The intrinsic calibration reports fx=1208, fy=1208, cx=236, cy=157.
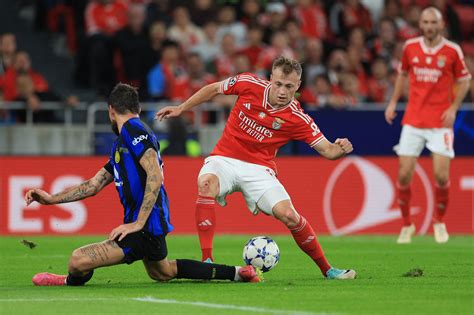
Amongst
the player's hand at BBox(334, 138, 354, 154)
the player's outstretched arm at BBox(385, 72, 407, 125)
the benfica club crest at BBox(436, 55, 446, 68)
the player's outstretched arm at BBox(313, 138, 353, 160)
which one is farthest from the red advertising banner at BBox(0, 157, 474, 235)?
the player's hand at BBox(334, 138, 354, 154)

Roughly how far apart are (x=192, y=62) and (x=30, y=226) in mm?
4264

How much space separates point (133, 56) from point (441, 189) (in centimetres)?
675

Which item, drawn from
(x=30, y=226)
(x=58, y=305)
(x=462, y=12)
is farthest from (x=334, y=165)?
(x=58, y=305)

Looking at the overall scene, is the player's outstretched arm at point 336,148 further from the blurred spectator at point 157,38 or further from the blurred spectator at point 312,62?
the blurred spectator at point 312,62

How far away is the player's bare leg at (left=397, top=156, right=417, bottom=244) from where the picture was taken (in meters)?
15.1

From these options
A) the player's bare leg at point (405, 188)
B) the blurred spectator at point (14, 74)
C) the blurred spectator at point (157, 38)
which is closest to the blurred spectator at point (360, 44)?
the blurred spectator at point (157, 38)

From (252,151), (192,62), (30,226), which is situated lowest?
(30,226)

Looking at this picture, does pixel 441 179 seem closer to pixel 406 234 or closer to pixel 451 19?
pixel 406 234

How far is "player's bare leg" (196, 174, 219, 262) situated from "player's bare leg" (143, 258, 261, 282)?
664mm

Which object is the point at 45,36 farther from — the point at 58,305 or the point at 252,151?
the point at 58,305

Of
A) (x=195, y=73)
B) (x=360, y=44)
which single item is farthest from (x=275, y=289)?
(x=360, y=44)

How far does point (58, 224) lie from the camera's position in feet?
58.6

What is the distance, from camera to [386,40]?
23.0 metres

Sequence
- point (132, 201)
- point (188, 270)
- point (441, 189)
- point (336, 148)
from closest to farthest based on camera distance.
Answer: point (132, 201) → point (188, 270) → point (336, 148) → point (441, 189)
